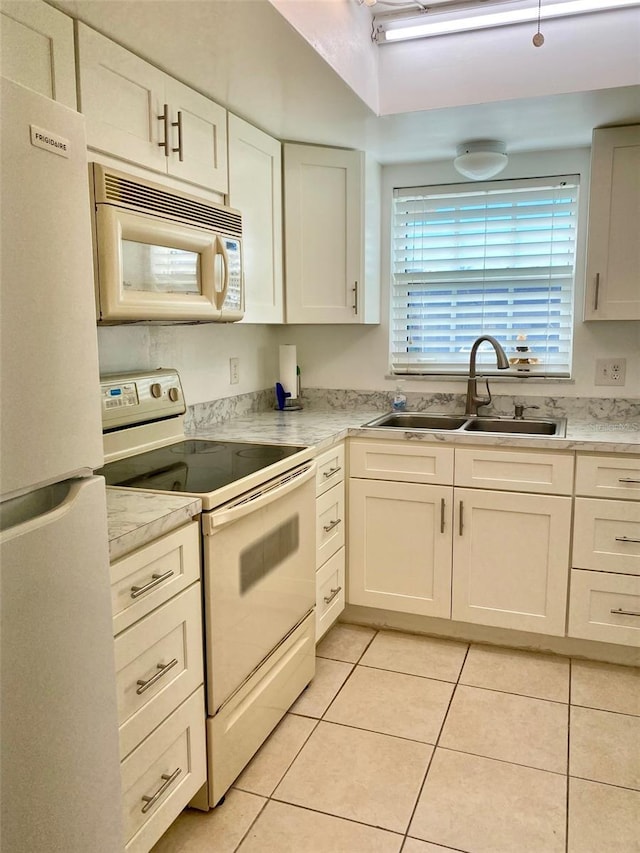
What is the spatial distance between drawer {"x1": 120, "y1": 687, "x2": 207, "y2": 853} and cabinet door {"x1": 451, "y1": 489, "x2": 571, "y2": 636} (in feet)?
4.39

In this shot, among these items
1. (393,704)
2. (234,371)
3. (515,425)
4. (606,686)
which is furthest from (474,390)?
(393,704)

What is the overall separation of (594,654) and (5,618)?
2.41 metres

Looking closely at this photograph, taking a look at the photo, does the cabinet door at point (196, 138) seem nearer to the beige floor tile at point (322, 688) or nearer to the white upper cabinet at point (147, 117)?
the white upper cabinet at point (147, 117)

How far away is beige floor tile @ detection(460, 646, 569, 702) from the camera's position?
243 centimetres

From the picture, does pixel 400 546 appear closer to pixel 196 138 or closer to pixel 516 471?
pixel 516 471

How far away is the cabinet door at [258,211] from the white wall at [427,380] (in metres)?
0.51

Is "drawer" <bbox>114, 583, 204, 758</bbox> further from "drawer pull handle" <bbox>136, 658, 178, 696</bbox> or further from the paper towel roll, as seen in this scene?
the paper towel roll

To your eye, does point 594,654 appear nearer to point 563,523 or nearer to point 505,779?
point 563,523

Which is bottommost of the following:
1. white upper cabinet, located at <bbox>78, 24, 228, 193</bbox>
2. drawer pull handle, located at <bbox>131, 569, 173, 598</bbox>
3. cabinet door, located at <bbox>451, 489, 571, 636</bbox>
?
cabinet door, located at <bbox>451, 489, 571, 636</bbox>

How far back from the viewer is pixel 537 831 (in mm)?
1749

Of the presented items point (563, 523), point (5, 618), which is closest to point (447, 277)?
point (563, 523)

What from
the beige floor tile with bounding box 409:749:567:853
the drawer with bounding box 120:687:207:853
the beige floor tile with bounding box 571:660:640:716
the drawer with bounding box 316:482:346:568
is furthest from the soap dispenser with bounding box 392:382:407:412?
the drawer with bounding box 120:687:207:853

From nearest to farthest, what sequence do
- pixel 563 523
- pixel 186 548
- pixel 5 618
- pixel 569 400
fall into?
pixel 5 618, pixel 186 548, pixel 563 523, pixel 569 400

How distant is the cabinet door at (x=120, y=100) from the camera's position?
166 centimetres
